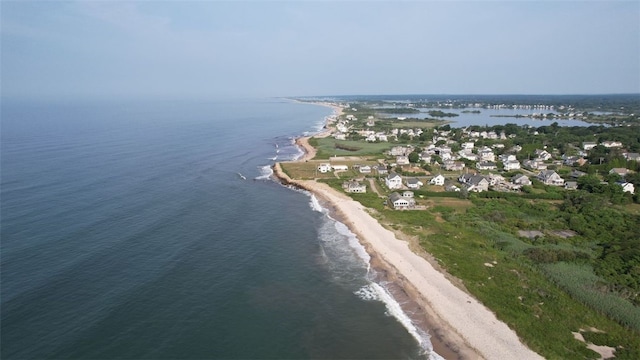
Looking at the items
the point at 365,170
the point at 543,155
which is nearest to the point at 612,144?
the point at 543,155

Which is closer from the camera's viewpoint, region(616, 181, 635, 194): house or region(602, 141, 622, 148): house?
region(616, 181, 635, 194): house

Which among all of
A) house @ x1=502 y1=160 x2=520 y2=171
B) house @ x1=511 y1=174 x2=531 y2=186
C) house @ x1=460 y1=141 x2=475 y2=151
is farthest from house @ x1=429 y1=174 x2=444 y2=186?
house @ x1=460 y1=141 x2=475 y2=151

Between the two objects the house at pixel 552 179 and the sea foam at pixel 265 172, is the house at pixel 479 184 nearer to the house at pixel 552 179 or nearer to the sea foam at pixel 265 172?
the house at pixel 552 179

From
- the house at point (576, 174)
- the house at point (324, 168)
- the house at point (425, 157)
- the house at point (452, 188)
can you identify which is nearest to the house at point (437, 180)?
the house at point (452, 188)

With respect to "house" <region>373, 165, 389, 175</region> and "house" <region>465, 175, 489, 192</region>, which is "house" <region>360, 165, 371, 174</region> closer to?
"house" <region>373, 165, 389, 175</region>

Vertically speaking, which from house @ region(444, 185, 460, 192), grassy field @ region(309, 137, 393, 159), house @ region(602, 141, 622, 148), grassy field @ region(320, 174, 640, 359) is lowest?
grassy field @ region(320, 174, 640, 359)

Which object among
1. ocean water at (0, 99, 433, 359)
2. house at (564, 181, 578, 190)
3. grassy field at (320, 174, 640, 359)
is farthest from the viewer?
house at (564, 181, 578, 190)

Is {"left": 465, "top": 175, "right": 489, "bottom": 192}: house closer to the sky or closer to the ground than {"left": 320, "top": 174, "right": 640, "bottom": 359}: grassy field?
closer to the sky

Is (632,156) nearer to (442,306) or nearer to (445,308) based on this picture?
(442,306)
